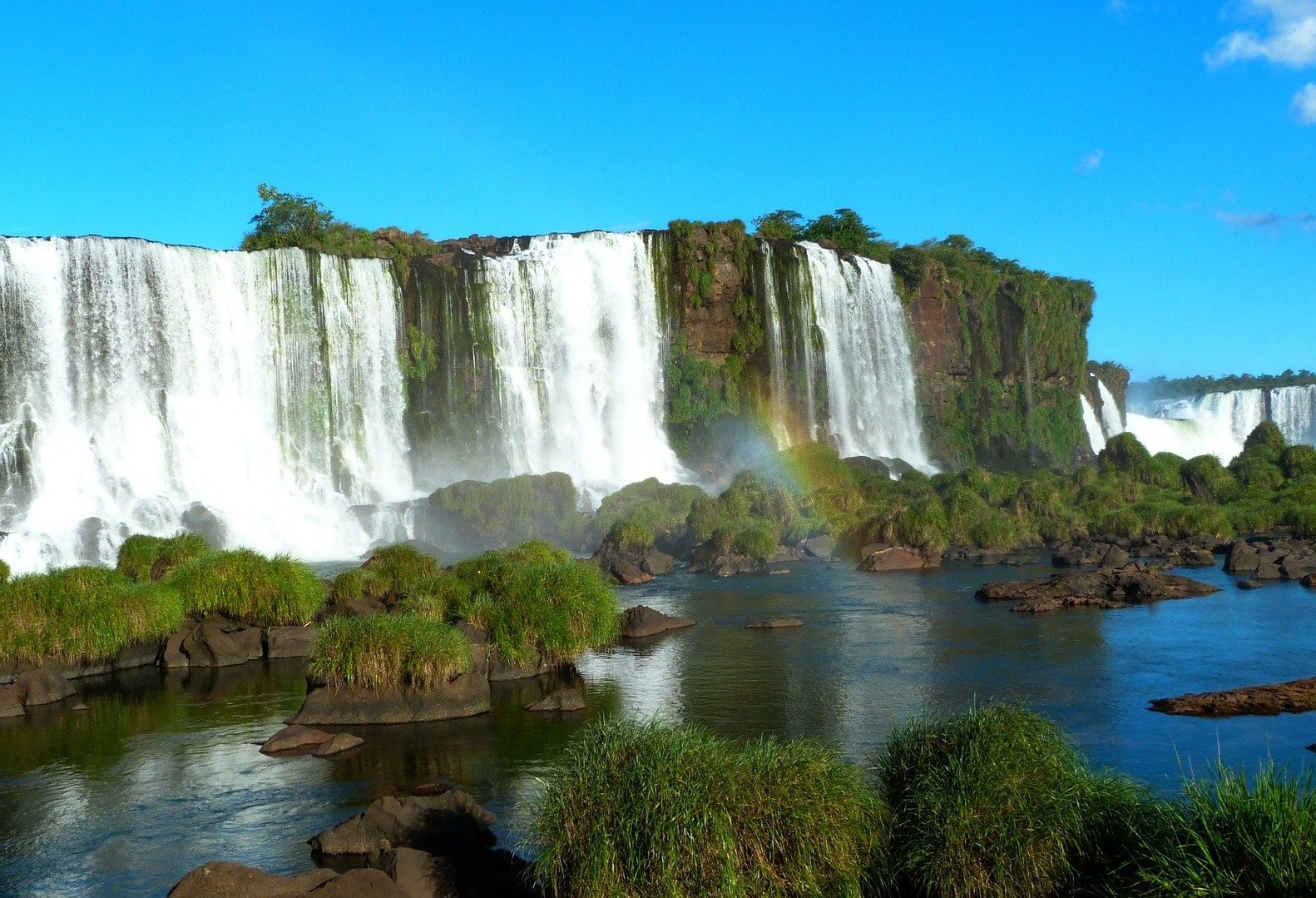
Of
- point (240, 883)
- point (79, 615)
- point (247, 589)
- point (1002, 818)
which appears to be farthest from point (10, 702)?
point (1002, 818)

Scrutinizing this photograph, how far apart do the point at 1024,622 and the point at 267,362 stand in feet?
127

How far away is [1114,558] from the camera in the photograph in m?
37.5

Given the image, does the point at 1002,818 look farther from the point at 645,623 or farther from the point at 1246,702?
the point at 645,623

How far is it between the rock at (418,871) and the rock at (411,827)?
926 millimetres

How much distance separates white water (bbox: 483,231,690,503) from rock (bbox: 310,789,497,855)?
4668cm

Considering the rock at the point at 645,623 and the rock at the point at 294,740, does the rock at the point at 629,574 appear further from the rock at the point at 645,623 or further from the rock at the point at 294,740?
the rock at the point at 294,740

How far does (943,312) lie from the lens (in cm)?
8006

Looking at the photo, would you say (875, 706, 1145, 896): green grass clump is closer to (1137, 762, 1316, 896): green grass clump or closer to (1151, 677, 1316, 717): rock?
(1137, 762, 1316, 896): green grass clump

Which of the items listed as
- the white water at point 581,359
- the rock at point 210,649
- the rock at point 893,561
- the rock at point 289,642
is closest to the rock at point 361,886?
the rock at point 210,649

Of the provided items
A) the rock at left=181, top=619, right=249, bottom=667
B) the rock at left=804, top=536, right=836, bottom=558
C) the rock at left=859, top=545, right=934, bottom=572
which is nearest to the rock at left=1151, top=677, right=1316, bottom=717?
the rock at left=181, top=619, right=249, bottom=667

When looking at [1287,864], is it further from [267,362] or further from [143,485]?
[267,362]

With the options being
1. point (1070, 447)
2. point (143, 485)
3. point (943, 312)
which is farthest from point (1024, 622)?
point (1070, 447)

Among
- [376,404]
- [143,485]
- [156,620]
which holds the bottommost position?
[156,620]

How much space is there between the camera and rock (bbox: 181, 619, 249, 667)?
939 inches
